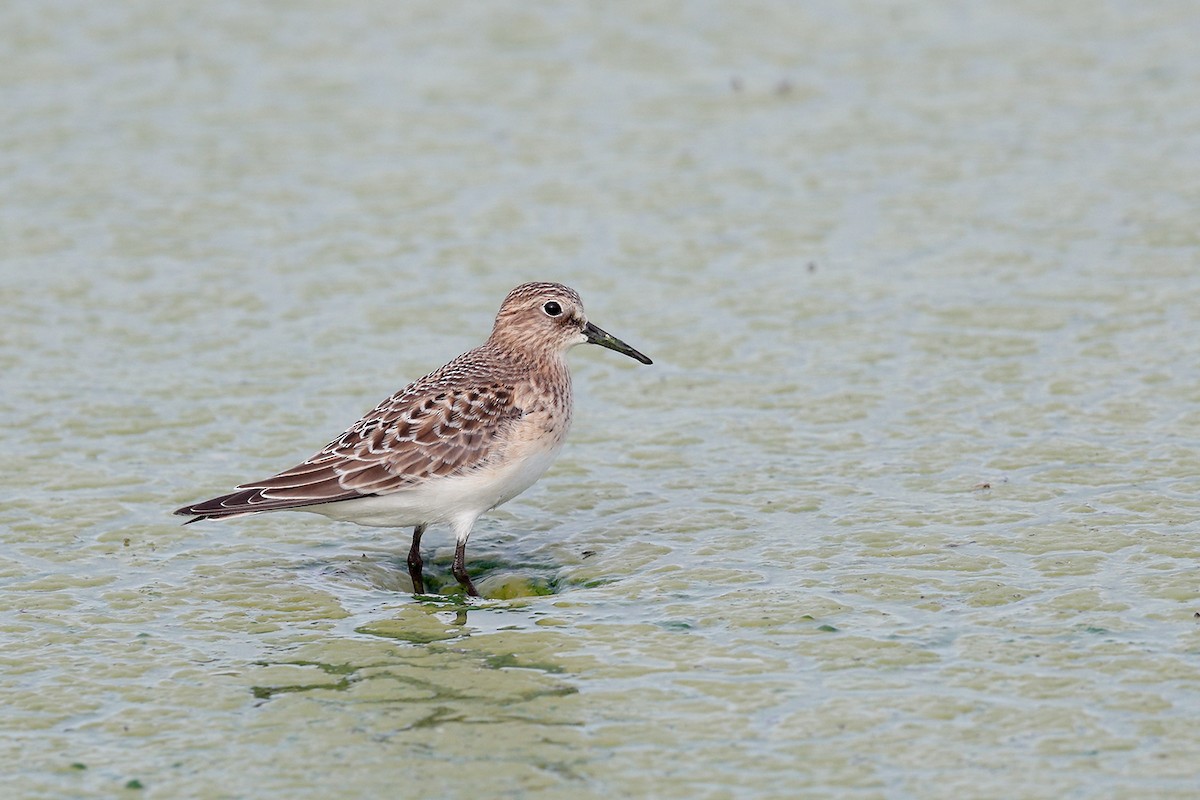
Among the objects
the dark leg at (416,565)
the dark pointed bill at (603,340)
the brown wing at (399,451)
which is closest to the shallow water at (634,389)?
the dark leg at (416,565)

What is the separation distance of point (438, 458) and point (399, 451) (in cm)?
20

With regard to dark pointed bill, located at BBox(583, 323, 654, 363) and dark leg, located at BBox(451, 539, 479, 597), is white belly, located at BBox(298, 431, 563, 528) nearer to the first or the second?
dark leg, located at BBox(451, 539, 479, 597)

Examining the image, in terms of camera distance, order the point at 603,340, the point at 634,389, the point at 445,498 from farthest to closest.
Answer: the point at 634,389, the point at 603,340, the point at 445,498

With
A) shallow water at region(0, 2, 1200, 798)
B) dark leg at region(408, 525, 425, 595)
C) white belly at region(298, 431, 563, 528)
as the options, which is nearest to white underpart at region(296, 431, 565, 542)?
white belly at region(298, 431, 563, 528)

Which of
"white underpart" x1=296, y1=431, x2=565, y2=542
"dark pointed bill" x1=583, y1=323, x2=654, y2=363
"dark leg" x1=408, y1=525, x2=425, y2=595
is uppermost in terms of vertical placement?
"dark pointed bill" x1=583, y1=323, x2=654, y2=363

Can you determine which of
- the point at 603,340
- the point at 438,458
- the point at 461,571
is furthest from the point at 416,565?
the point at 603,340

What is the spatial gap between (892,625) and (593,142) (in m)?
7.82

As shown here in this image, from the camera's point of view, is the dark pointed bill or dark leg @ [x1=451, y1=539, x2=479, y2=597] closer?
dark leg @ [x1=451, y1=539, x2=479, y2=597]

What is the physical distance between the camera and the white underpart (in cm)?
852

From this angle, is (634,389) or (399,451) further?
(634,389)

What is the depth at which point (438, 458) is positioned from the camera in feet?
28.1

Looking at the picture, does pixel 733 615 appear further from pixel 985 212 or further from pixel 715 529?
pixel 985 212

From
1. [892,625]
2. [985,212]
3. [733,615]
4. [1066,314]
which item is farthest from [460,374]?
[985,212]

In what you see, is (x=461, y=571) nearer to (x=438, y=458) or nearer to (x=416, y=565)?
(x=416, y=565)
